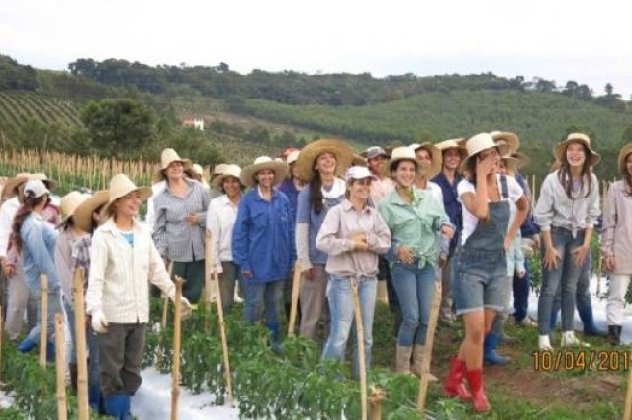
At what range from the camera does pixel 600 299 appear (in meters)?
8.35

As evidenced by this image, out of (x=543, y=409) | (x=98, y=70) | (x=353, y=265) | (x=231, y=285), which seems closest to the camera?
(x=543, y=409)

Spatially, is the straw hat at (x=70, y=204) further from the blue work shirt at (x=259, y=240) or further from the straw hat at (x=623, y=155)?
the straw hat at (x=623, y=155)

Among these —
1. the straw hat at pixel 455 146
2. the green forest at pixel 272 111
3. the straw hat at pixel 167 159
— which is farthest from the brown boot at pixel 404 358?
the green forest at pixel 272 111

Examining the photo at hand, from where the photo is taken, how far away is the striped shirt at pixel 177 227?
22.6 ft

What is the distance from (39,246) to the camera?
639 cm

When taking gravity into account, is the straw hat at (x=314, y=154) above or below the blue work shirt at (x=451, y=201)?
above

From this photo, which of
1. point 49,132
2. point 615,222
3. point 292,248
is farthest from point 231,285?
point 49,132

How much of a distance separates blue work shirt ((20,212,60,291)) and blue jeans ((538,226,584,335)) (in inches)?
153

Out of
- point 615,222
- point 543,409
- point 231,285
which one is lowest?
point 543,409

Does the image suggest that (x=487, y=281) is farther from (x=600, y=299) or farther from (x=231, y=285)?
(x=600, y=299)

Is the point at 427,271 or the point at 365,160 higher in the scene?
the point at 365,160

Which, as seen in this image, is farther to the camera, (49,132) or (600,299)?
(49,132)

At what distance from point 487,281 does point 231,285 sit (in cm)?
268

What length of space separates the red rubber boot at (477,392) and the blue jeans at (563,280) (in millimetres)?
1585
